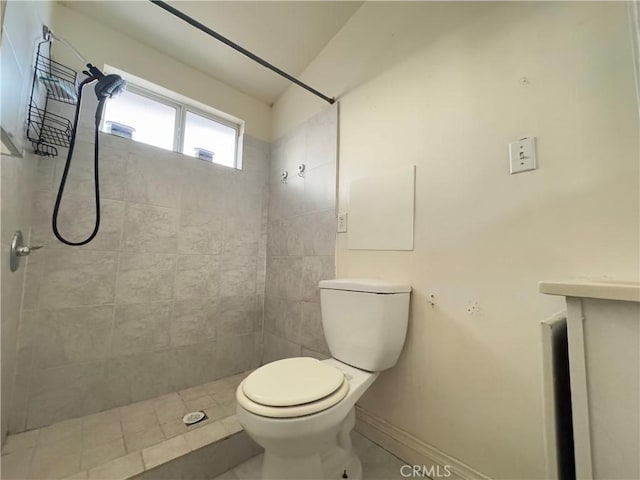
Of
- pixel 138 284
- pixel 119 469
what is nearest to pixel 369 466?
pixel 119 469

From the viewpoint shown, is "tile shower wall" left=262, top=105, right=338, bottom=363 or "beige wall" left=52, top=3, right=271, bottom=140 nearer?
"beige wall" left=52, top=3, right=271, bottom=140

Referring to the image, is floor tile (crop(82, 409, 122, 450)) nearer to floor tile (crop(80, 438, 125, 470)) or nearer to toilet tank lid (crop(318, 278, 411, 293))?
floor tile (crop(80, 438, 125, 470))

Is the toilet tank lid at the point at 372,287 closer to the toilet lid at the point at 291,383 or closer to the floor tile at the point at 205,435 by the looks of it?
the toilet lid at the point at 291,383

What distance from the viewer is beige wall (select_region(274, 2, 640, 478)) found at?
765 millimetres


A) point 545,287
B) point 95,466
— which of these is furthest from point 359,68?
point 95,466

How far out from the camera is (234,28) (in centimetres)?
164

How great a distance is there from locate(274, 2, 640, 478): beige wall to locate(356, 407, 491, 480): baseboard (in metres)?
0.04

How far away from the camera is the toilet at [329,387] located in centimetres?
80

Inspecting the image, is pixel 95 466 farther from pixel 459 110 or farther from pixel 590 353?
pixel 459 110

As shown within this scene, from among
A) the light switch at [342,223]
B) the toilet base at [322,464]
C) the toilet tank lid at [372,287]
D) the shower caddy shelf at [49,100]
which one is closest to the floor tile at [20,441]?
the toilet base at [322,464]

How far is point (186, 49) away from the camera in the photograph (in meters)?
1.75

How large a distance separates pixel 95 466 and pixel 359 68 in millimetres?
2242

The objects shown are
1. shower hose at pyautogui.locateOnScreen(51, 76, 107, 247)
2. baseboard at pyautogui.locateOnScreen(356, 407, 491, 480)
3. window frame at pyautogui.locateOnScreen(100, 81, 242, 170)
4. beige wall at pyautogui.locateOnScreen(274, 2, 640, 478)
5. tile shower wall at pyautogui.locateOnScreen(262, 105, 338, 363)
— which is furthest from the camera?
window frame at pyautogui.locateOnScreen(100, 81, 242, 170)

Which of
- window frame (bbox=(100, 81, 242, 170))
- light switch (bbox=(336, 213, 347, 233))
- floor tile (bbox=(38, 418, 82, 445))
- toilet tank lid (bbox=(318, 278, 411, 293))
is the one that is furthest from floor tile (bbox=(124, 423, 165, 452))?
window frame (bbox=(100, 81, 242, 170))
